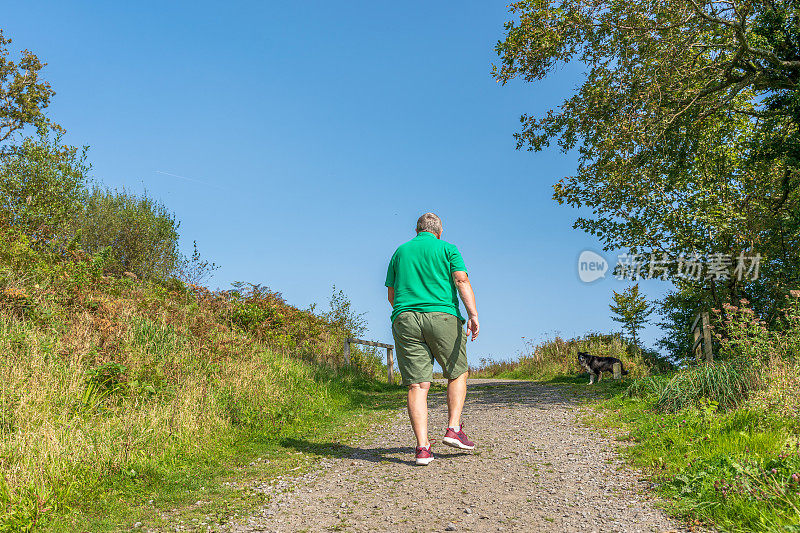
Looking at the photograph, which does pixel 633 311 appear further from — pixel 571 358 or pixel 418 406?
pixel 418 406

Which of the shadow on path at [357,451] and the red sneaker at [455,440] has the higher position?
the red sneaker at [455,440]

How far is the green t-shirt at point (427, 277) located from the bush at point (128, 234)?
1774 centimetres

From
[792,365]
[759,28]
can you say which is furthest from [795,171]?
[792,365]

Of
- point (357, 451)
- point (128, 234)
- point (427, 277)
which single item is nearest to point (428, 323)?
point (427, 277)

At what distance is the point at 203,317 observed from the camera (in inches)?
428

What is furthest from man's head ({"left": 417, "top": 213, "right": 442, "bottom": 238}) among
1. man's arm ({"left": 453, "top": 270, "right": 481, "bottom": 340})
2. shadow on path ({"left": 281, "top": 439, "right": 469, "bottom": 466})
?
shadow on path ({"left": 281, "top": 439, "right": 469, "bottom": 466})

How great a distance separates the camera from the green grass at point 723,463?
3740mm

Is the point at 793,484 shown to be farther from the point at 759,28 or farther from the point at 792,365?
the point at 759,28

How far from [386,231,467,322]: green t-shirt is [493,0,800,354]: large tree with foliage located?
7734 mm

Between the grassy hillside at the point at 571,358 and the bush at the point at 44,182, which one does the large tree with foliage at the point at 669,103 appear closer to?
the grassy hillside at the point at 571,358

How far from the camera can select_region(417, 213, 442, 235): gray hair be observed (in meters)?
6.08

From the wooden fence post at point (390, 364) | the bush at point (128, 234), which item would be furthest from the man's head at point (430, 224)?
the bush at point (128, 234)

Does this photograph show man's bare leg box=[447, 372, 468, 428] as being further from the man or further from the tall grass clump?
the tall grass clump

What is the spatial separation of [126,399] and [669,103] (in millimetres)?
12697
